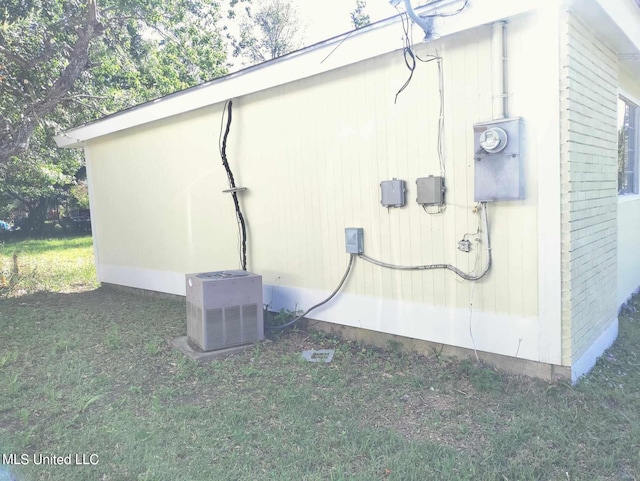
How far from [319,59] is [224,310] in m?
2.46

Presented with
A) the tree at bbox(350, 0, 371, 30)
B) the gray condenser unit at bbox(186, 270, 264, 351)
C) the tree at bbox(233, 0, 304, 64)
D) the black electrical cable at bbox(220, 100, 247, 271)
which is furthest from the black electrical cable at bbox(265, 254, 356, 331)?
the tree at bbox(350, 0, 371, 30)

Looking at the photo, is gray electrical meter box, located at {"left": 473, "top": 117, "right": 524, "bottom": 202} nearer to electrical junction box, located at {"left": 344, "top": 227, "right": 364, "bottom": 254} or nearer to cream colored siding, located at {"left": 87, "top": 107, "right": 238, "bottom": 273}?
electrical junction box, located at {"left": 344, "top": 227, "right": 364, "bottom": 254}

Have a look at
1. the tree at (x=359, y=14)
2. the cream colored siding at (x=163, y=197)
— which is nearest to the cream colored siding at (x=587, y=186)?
the cream colored siding at (x=163, y=197)

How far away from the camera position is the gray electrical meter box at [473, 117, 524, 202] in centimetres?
331

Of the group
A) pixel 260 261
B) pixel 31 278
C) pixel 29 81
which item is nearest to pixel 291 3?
pixel 29 81

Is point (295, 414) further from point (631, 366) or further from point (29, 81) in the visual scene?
point (29, 81)

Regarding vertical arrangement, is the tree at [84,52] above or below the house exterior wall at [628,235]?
above

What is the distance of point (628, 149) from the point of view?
558 cm

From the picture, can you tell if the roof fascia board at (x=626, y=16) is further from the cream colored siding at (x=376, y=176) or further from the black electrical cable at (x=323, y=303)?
the black electrical cable at (x=323, y=303)

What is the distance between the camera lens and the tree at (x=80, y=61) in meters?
7.70

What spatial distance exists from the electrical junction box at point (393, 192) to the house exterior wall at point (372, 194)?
0.07m

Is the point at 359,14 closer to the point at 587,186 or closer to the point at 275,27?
the point at 275,27

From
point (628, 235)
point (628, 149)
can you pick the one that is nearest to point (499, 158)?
point (628, 235)

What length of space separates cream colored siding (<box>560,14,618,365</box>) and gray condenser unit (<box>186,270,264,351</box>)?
8.74 ft
